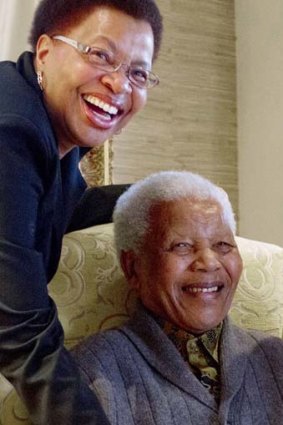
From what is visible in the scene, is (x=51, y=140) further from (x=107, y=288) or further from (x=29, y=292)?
(x=107, y=288)

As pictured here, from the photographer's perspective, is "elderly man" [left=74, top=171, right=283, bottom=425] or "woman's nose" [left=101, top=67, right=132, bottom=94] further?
"elderly man" [left=74, top=171, right=283, bottom=425]

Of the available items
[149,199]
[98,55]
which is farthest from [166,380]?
[98,55]

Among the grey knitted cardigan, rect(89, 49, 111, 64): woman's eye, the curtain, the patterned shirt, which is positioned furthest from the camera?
the curtain

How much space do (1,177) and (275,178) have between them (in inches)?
62.7

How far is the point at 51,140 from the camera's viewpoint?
Result: 1082mm

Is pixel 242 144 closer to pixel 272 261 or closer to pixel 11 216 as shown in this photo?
pixel 272 261

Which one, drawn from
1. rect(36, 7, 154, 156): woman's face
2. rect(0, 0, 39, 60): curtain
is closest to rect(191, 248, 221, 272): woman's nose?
rect(36, 7, 154, 156): woman's face

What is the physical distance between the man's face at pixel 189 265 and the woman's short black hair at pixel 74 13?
39cm

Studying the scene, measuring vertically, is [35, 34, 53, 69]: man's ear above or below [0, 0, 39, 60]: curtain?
above

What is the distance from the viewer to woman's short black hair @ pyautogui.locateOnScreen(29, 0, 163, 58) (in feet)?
3.88

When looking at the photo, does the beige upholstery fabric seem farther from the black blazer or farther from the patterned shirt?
the black blazer

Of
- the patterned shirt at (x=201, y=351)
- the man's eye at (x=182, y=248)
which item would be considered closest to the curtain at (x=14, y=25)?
the man's eye at (x=182, y=248)

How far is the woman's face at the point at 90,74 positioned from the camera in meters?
1.16

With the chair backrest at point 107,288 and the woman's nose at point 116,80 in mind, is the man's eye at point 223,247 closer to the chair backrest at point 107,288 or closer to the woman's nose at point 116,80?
the chair backrest at point 107,288
